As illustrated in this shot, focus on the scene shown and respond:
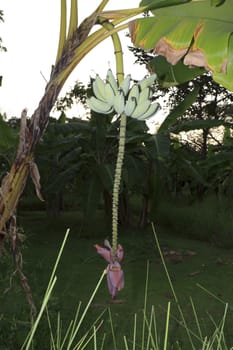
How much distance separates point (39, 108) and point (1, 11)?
8007 millimetres

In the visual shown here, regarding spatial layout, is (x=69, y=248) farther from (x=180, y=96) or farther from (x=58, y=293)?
(x=180, y=96)

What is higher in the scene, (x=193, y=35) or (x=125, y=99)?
(x=193, y=35)

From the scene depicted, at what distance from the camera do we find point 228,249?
13.3 feet

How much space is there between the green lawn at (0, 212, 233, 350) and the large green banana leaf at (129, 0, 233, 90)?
22.5 inches

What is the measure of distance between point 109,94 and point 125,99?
0.08 ft

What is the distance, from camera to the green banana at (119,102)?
2.28 feet

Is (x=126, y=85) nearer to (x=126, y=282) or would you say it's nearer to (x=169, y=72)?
(x=169, y=72)

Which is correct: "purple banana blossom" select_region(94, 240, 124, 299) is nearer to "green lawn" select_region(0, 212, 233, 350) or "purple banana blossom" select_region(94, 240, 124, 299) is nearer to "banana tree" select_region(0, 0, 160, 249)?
"banana tree" select_region(0, 0, 160, 249)

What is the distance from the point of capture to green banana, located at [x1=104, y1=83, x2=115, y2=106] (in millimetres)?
714

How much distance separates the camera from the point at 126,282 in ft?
9.61

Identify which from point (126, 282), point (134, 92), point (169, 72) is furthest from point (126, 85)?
point (126, 282)

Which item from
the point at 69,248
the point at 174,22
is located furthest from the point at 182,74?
the point at 69,248

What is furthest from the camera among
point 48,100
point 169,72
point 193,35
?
point 169,72

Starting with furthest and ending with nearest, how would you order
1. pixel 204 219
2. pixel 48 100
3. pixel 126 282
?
pixel 204 219 < pixel 126 282 < pixel 48 100
